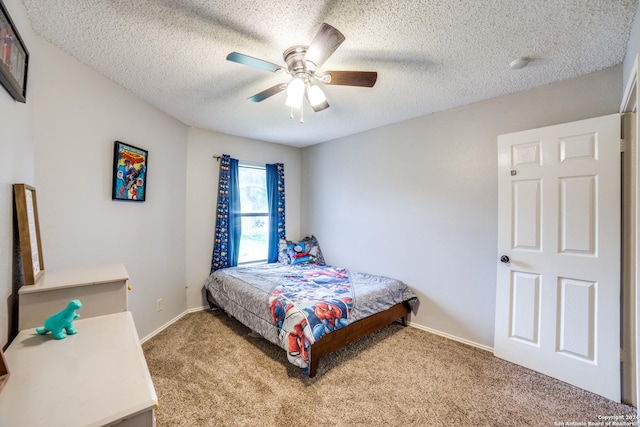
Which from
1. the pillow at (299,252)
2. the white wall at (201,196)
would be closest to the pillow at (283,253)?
the pillow at (299,252)

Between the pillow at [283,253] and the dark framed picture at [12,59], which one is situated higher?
the dark framed picture at [12,59]

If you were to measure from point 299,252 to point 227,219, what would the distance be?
1.14 meters

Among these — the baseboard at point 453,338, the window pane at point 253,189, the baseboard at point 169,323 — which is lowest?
the baseboard at point 453,338

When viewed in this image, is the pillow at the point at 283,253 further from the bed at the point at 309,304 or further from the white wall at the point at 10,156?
the white wall at the point at 10,156

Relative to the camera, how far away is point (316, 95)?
1.81 meters

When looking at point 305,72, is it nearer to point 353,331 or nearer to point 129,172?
point 129,172

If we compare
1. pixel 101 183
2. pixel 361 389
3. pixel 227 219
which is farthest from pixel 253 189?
pixel 361 389

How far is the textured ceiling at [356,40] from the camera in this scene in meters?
1.36

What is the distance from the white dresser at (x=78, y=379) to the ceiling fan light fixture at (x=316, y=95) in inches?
67.1

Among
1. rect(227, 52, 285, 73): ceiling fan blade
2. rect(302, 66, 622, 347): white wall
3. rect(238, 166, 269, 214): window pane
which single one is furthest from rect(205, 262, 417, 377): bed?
rect(227, 52, 285, 73): ceiling fan blade

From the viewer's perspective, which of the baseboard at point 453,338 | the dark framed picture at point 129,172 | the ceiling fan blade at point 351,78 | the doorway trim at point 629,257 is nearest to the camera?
the ceiling fan blade at point 351,78

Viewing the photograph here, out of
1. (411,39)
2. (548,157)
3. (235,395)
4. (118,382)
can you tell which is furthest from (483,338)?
(118,382)

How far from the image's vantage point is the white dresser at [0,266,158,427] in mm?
675

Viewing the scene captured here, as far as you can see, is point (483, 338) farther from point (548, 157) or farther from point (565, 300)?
point (548, 157)
